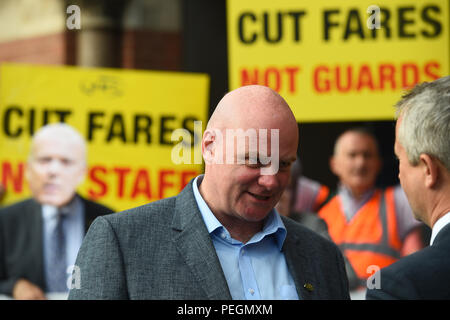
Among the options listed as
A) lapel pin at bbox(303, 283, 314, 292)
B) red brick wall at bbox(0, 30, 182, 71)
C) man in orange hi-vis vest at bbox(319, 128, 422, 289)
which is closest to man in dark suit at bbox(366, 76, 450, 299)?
lapel pin at bbox(303, 283, 314, 292)

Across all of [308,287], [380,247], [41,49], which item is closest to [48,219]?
[380,247]

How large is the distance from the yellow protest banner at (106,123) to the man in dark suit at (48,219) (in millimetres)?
61

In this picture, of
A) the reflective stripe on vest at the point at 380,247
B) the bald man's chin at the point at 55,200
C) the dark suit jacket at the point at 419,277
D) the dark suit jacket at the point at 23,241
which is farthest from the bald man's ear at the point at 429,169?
the bald man's chin at the point at 55,200

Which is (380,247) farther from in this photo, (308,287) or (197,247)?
(197,247)

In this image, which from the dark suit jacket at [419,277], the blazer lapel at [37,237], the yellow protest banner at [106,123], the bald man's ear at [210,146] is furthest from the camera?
the yellow protest banner at [106,123]

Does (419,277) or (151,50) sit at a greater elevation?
(151,50)

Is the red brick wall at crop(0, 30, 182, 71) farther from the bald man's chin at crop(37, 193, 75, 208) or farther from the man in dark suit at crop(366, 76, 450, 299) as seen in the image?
the man in dark suit at crop(366, 76, 450, 299)

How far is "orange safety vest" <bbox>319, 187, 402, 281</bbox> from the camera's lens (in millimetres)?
3418

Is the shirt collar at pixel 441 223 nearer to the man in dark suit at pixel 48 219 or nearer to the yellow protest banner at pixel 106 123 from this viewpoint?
the yellow protest banner at pixel 106 123

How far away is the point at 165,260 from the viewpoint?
5.76ft

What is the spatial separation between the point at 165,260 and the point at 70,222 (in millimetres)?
2134

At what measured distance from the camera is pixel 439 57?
3441 millimetres

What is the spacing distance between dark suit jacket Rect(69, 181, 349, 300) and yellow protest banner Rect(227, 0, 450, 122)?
157 cm

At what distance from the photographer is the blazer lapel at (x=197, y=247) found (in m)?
1.70
